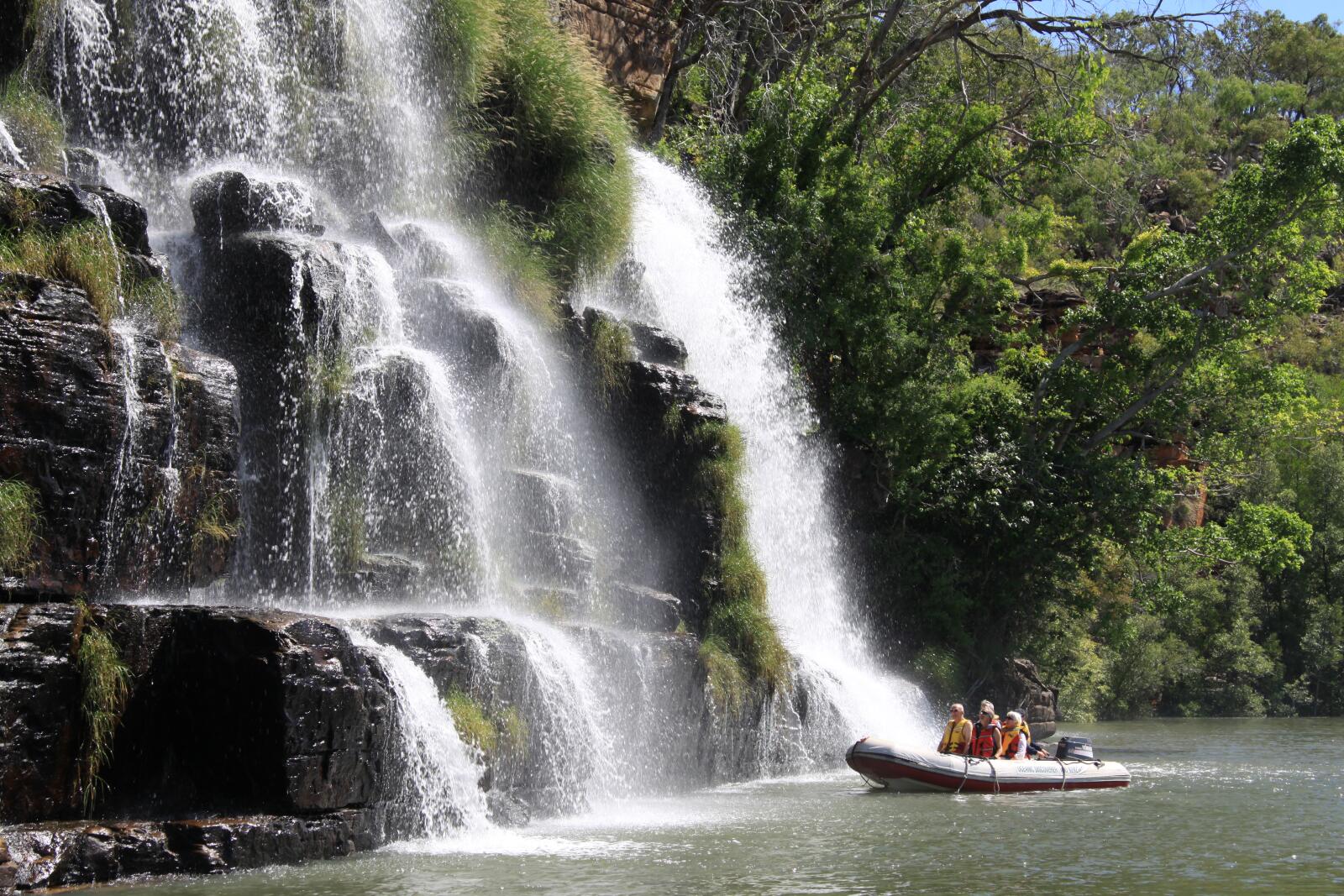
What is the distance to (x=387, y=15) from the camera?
61.4 ft

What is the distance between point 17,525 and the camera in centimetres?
953

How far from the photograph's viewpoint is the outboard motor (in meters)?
17.5

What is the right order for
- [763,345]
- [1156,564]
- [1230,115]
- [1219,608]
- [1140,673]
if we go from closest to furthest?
[763,345], [1156,564], [1140,673], [1219,608], [1230,115]

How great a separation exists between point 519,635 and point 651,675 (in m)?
2.70

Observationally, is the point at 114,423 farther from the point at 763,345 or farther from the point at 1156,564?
the point at 1156,564

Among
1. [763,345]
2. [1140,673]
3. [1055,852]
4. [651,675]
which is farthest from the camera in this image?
[1140,673]

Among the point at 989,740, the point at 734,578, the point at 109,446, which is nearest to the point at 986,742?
the point at 989,740

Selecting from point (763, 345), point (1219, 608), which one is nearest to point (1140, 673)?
point (1219, 608)

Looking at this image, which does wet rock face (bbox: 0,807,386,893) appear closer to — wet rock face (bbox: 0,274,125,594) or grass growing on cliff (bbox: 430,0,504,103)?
wet rock face (bbox: 0,274,125,594)

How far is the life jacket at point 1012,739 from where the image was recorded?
17.3 metres

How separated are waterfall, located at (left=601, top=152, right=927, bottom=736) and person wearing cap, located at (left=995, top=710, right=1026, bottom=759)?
9.01 feet

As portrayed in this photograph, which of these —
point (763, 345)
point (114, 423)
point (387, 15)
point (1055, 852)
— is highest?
point (387, 15)

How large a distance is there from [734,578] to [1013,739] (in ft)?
13.5

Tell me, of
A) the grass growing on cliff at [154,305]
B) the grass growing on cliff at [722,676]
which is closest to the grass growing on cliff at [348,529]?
the grass growing on cliff at [154,305]
